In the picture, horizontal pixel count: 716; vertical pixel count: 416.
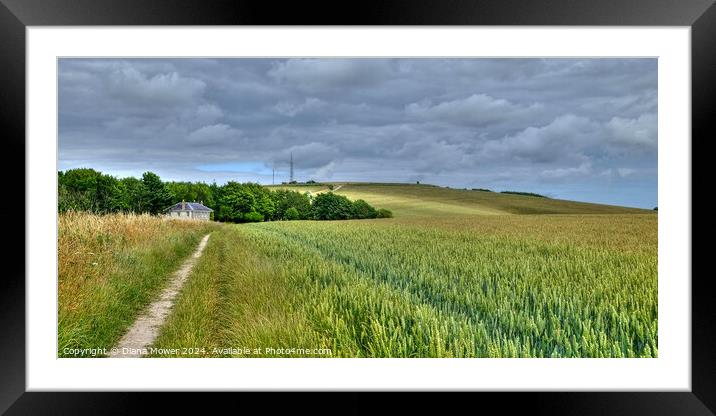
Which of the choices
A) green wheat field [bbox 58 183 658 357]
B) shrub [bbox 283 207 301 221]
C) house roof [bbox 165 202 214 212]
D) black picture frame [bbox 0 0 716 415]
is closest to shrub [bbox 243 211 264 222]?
green wheat field [bbox 58 183 658 357]

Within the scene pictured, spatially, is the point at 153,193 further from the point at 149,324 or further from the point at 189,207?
the point at 149,324

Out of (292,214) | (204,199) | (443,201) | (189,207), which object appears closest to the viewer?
(189,207)

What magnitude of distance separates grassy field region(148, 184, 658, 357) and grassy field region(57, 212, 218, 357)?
39 cm

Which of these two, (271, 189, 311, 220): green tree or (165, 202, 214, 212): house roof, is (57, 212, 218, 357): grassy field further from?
(271, 189, 311, 220): green tree

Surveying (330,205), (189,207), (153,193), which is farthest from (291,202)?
(153,193)

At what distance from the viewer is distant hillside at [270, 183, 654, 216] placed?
4.06m

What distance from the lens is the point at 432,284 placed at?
4121 millimetres

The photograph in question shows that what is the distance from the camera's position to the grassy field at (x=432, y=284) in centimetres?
302

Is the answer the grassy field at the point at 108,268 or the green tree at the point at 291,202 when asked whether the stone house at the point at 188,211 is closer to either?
Answer: the grassy field at the point at 108,268
